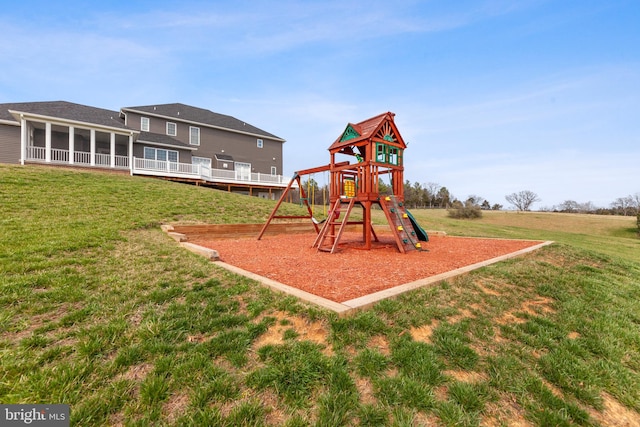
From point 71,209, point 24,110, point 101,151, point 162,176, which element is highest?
point 24,110

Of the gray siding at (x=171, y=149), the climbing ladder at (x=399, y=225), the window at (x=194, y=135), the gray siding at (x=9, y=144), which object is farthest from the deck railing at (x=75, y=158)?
the climbing ladder at (x=399, y=225)

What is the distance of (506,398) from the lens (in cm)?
205

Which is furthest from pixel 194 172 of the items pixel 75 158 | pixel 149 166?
pixel 75 158

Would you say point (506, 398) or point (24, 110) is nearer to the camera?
point (506, 398)

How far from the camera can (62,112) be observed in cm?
1773

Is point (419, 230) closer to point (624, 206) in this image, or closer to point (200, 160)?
point (200, 160)

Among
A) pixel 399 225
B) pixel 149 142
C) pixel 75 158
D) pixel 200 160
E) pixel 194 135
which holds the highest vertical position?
pixel 194 135

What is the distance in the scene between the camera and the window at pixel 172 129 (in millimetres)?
23141

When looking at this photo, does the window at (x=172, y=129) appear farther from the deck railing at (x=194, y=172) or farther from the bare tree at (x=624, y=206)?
the bare tree at (x=624, y=206)

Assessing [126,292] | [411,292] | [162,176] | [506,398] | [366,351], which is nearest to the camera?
[506,398]

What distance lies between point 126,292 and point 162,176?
18528mm

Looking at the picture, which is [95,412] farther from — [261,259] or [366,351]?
[261,259]

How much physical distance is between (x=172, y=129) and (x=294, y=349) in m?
26.2

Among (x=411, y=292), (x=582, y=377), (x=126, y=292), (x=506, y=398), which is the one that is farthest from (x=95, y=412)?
(x=582, y=377)
